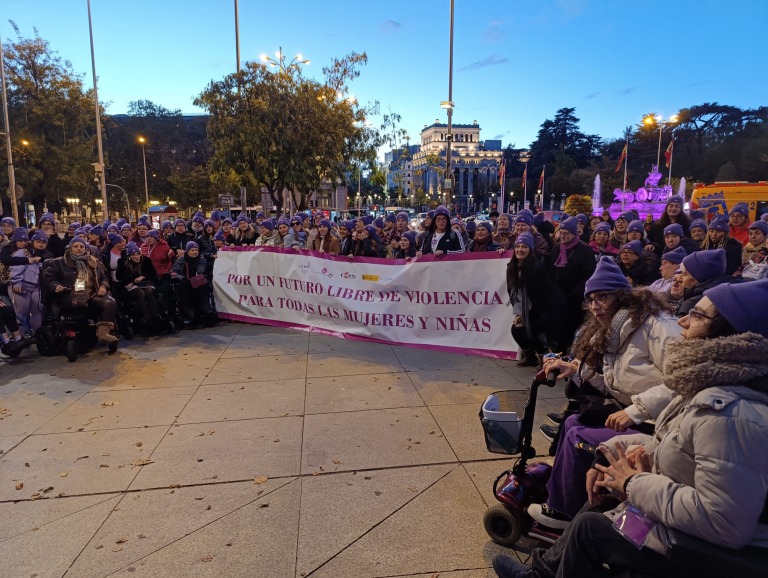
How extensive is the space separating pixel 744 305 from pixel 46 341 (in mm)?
8175

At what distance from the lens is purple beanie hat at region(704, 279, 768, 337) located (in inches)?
70.4

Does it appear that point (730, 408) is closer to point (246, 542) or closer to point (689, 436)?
point (689, 436)

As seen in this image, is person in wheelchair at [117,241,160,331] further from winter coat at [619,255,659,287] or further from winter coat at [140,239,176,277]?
winter coat at [619,255,659,287]

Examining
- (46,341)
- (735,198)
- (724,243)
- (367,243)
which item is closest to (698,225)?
(724,243)

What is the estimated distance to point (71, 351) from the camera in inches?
275

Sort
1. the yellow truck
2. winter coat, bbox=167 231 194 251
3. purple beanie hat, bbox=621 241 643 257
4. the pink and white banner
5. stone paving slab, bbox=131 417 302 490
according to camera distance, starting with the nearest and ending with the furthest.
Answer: stone paving slab, bbox=131 417 302 490 < purple beanie hat, bbox=621 241 643 257 < the pink and white banner < winter coat, bbox=167 231 194 251 < the yellow truck

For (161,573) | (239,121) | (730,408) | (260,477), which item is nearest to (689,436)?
(730,408)

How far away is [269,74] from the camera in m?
14.3

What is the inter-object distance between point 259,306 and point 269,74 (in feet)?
26.7

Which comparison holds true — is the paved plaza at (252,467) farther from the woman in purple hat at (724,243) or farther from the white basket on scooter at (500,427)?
the woman in purple hat at (724,243)

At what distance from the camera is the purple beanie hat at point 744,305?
179cm

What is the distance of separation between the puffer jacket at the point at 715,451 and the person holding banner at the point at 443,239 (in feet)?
20.3

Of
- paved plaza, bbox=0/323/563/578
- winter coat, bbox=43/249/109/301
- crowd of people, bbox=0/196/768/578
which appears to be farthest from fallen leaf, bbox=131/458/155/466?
winter coat, bbox=43/249/109/301

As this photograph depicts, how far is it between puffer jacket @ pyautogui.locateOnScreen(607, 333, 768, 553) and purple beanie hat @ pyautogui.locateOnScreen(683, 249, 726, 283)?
2.47 meters
